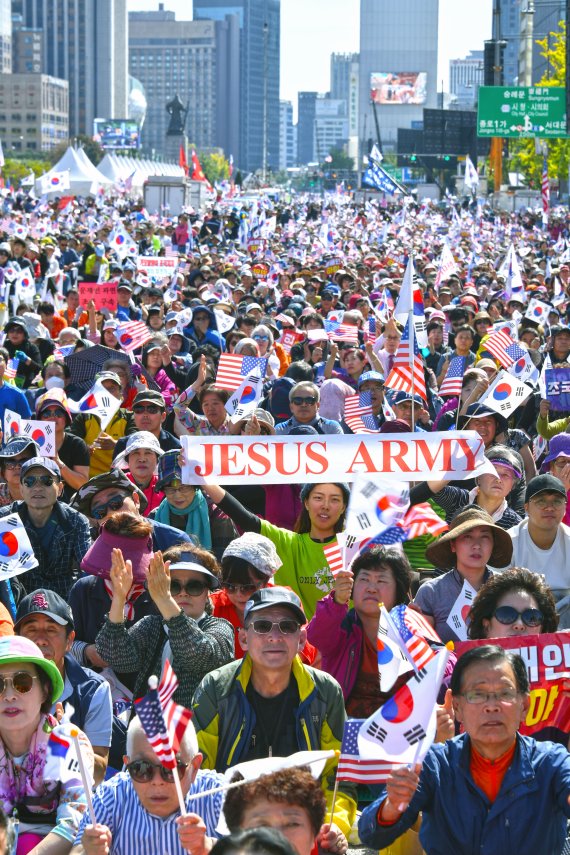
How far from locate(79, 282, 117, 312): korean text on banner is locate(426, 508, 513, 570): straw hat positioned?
10.8m

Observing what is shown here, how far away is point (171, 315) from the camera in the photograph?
15.6m

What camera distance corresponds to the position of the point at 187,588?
580cm

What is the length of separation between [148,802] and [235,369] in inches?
263

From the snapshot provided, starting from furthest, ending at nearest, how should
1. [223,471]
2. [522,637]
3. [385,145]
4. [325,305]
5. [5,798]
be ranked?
[385,145], [325,305], [223,471], [522,637], [5,798]

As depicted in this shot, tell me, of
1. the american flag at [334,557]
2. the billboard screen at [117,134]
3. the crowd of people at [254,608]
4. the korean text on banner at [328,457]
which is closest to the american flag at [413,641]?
the crowd of people at [254,608]

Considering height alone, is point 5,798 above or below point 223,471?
below

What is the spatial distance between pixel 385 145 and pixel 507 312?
171216mm

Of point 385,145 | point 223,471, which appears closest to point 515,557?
point 223,471

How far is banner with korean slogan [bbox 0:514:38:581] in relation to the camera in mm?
6676

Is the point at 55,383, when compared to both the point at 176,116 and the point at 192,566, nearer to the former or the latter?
the point at 192,566

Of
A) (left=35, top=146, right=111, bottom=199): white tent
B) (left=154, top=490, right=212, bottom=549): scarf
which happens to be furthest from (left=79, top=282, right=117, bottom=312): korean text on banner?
(left=35, top=146, right=111, bottom=199): white tent

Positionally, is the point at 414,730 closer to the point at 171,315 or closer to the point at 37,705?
the point at 37,705

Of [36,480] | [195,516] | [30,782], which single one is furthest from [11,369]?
[30,782]

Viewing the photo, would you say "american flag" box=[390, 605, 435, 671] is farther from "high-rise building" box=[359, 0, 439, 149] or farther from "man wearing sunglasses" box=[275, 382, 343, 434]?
"high-rise building" box=[359, 0, 439, 149]
